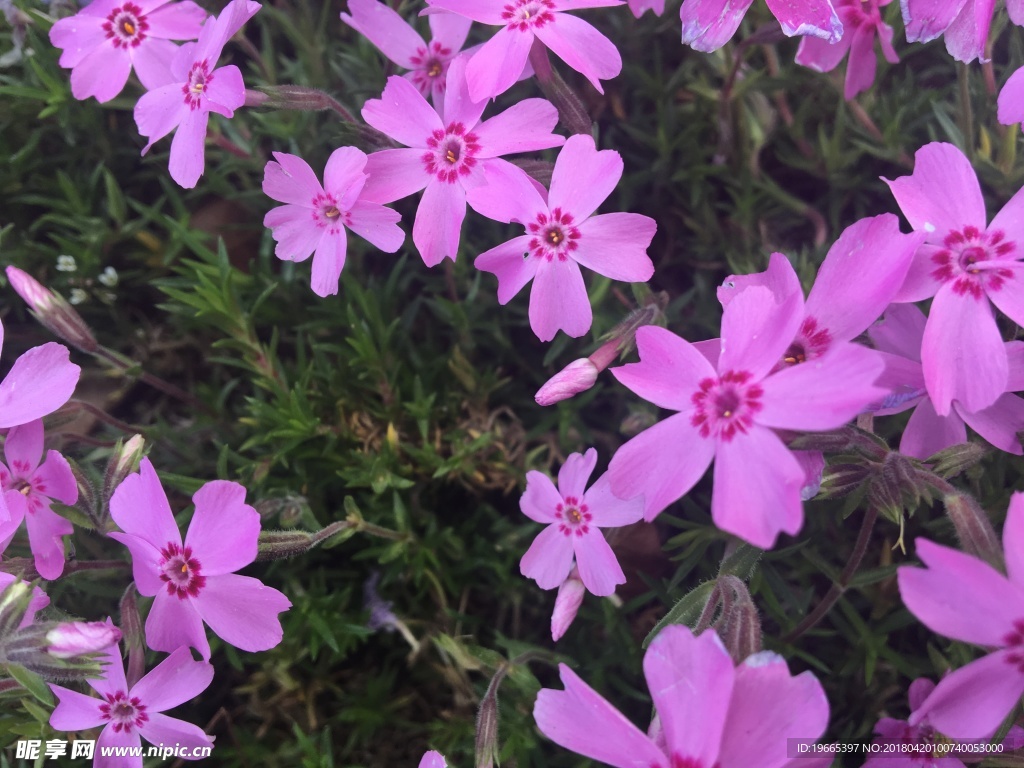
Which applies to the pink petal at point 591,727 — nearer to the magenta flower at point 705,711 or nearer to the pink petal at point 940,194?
the magenta flower at point 705,711

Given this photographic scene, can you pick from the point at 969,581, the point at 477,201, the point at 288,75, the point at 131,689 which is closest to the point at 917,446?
the point at 969,581

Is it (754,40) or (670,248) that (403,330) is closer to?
(670,248)

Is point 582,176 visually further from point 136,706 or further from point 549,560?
point 136,706

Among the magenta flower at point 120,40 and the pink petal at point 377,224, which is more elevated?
the magenta flower at point 120,40

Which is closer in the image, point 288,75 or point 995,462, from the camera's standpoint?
point 995,462

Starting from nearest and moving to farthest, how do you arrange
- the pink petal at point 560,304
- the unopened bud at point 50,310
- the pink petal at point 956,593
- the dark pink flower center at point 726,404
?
the pink petal at point 956,593 → the dark pink flower center at point 726,404 → the pink petal at point 560,304 → the unopened bud at point 50,310

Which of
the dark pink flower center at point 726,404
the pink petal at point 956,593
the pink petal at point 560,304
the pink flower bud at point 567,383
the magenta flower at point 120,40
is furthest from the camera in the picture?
the magenta flower at point 120,40

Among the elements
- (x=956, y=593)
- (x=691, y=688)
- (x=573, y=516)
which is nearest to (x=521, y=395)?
(x=573, y=516)

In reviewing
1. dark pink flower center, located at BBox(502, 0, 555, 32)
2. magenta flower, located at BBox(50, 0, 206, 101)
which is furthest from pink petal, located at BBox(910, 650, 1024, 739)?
magenta flower, located at BBox(50, 0, 206, 101)

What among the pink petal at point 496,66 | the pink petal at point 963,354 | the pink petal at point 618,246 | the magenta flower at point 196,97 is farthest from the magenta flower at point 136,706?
the pink petal at point 963,354
